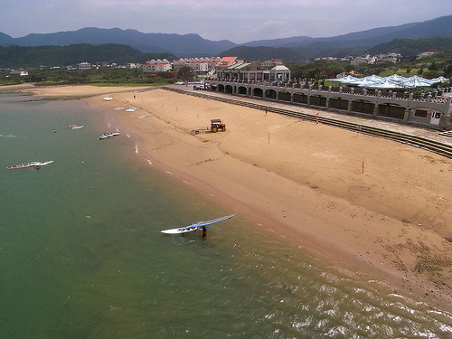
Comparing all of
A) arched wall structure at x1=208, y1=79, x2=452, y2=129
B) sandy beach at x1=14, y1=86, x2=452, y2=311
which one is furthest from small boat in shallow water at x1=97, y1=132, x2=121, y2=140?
arched wall structure at x1=208, y1=79, x2=452, y2=129

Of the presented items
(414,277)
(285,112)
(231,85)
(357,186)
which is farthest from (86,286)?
(231,85)

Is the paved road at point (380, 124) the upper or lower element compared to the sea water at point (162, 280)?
upper

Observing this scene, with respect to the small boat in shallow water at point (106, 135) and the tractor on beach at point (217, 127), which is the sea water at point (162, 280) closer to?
the tractor on beach at point (217, 127)

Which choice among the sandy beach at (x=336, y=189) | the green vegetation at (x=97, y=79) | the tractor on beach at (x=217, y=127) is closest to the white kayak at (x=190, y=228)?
the sandy beach at (x=336, y=189)

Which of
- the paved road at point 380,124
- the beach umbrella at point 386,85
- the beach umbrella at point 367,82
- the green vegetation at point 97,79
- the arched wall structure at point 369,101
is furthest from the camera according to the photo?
the green vegetation at point 97,79

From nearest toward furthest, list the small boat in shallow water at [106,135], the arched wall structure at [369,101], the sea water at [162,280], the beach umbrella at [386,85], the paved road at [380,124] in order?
the sea water at [162,280] → the paved road at [380,124] → the arched wall structure at [369,101] → the beach umbrella at [386,85] → the small boat in shallow water at [106,135]

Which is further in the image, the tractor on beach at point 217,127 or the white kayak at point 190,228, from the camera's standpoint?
the tractor on beach at point 217,127
